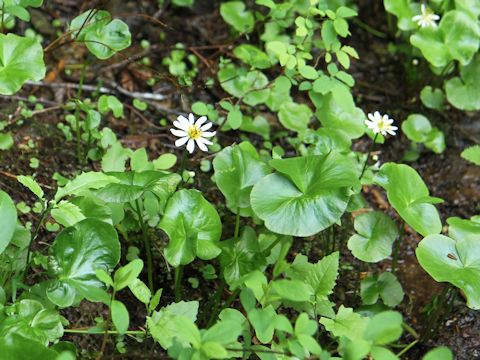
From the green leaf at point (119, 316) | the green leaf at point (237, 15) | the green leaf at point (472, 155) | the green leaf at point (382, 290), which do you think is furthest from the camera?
the green leaf at point (237, 15)

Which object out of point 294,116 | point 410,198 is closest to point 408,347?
point 410,198

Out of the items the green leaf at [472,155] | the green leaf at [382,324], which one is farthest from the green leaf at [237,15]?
the green leaf at [382,324]

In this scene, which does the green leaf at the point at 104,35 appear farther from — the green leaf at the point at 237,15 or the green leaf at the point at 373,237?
the green leaf at the point at 373,237

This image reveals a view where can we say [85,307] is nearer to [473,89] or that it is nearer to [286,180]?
[286,180]

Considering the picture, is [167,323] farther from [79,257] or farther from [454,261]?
[454,261]

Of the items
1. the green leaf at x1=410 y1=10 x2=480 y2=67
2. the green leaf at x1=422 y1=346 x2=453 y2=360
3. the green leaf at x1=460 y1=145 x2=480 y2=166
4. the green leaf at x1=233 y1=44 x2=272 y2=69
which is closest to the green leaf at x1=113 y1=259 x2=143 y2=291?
the green leaf at x1=422 y1=346 x2=453 y2=360

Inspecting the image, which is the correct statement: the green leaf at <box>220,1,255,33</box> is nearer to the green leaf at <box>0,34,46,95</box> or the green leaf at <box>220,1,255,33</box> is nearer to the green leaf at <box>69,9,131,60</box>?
the green leaf at <box>69,9,131,60</box>
